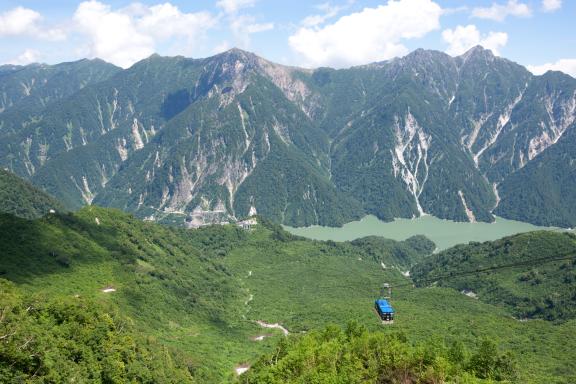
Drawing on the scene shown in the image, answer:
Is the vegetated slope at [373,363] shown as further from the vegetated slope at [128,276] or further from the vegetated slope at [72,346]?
the vegetated slope at [128,276]

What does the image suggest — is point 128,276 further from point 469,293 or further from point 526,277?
point 526,277

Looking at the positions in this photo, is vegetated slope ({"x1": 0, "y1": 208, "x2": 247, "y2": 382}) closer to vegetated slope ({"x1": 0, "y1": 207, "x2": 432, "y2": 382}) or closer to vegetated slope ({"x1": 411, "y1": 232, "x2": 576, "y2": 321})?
vegetated slope ({"x1": 0, "y1": 207, "x2": 432, "y2": 382})

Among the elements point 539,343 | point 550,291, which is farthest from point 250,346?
point 550,291

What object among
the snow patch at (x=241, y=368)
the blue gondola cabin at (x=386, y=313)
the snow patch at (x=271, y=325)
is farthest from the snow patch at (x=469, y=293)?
the blue gondola cabin at (x=386, y=313)

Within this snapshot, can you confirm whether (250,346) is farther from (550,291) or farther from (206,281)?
(550,291)

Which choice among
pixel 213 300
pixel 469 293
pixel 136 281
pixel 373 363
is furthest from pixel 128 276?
pixel 469 293
